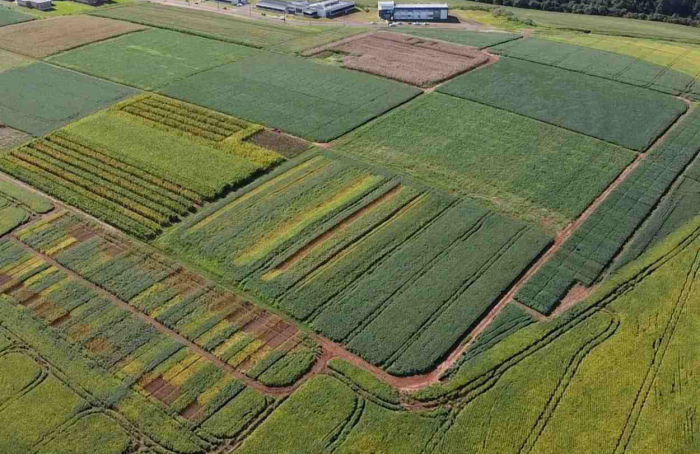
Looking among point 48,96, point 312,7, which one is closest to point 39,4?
point 48,96

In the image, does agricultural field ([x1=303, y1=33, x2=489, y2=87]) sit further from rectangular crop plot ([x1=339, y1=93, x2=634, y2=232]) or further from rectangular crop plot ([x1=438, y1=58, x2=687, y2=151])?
rectangular crop plot ([x1=339, y1=93, x2=634, y2=232])

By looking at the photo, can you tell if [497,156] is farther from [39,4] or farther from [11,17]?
[39,4]

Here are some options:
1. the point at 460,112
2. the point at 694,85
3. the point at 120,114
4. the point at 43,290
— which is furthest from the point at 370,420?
the point at 694,85

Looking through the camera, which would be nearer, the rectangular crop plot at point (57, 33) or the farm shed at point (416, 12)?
the rectangular crop plot at point (57, 33)

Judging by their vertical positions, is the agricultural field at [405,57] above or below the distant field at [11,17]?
below

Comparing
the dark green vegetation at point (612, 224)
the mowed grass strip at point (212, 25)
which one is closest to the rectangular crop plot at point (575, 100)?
the dark green vegetation at point (612, 224)

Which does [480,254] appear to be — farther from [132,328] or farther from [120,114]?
[120,114]

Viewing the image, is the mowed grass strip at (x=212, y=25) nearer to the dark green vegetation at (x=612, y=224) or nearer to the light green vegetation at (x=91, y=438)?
the dark green vegetation at (x=612, y=224)
